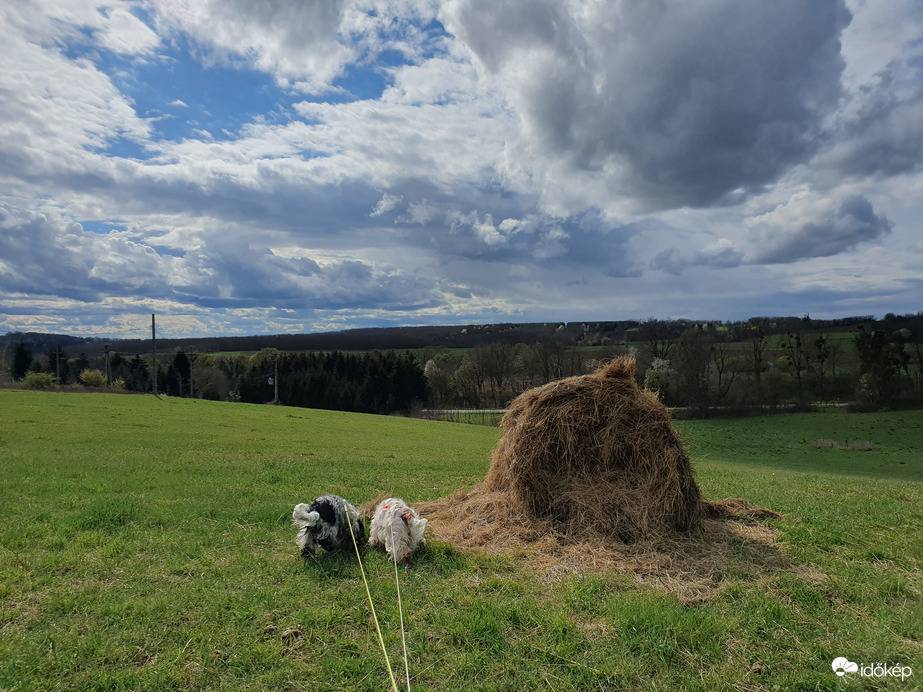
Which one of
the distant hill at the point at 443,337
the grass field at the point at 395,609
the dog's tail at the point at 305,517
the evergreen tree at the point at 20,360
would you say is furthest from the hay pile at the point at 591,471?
the evergreen tree at the point at 20,360

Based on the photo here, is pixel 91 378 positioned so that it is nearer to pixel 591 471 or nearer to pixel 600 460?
pixel 591 471

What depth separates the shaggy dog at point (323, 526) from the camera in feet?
21.9

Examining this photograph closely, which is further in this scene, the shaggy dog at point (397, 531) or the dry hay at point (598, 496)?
the dry hay at point (598, 496)

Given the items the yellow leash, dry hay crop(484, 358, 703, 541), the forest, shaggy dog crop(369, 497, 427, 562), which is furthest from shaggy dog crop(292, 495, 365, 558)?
the forest

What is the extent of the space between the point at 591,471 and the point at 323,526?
4057 mm

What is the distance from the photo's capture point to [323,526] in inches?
265

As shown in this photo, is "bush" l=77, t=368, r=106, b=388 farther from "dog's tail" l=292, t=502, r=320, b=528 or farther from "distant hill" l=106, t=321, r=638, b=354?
"dog's tail" l=292, t=502, r=320, b=528

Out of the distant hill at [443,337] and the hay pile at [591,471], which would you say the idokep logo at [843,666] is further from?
the distant hill at [443,337]

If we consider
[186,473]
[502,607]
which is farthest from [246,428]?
[502,607]

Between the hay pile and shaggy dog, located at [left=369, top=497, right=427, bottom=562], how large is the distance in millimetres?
1134

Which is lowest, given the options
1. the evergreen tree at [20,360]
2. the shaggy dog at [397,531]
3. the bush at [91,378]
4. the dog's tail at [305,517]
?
the bush at [91,378]

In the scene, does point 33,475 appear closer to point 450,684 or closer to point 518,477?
point 518,477

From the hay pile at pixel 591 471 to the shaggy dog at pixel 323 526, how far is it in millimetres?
1804

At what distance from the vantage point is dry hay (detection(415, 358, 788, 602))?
7102mm
